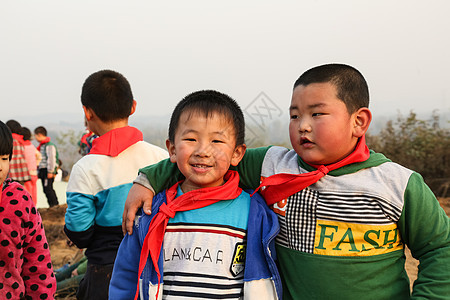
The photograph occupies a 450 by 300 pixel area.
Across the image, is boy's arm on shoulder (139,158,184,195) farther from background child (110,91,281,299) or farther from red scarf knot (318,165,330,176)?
red scarf knot (318,165,330,176)

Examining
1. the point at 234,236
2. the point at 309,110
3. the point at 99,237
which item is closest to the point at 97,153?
the point at 99,237

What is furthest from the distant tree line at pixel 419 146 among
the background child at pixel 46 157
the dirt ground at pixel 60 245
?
the background child at pixel 46 157

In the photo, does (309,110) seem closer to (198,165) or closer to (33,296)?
(198,165)

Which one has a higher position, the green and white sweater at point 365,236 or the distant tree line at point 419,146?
the green and white sweater at point 365,236

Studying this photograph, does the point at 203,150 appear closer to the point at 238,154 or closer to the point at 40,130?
the point at 238,154

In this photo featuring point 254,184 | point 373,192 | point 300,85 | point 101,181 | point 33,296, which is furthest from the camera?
point 101,181

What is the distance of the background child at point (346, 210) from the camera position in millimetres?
1498

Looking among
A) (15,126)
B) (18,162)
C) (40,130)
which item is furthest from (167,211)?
(40,130)

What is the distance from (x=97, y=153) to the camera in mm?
2471

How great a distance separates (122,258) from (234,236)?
0.47 metres

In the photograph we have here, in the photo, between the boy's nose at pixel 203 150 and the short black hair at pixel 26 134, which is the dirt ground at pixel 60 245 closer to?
the short black hair at pixel 26 134

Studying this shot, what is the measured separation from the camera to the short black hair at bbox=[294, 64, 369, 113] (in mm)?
1598

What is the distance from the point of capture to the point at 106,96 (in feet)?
8.54

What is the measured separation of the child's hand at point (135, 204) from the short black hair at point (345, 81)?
2.48 ft
